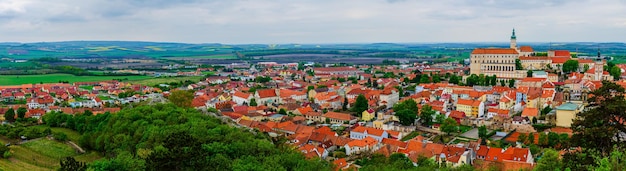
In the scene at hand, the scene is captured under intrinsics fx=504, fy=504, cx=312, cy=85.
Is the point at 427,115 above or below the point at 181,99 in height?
below

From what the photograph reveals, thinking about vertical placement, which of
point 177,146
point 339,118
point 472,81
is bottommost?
point 339,118

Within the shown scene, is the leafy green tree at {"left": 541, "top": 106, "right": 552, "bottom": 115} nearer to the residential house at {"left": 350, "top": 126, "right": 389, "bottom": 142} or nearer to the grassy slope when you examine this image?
the residential house at {"left": 350, "top": 126, "right": 389, "bottom": 142}

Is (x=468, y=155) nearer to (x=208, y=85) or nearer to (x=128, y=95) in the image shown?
(x=128, y=95)

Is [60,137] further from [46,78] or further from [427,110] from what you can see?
[46,78]

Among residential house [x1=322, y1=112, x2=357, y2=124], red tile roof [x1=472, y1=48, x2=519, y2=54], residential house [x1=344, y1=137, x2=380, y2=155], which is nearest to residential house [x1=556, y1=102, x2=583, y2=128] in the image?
residential house [x1=344, y1=137, x2=380, y2=155]

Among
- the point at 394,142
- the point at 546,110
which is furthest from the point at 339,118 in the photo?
the point at 546,110

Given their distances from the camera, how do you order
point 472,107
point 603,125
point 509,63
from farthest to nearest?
point 509,63, point 472,107, point 603,125
